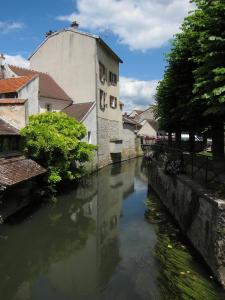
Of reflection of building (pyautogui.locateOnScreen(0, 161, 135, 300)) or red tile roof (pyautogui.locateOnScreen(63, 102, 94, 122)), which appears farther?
red tile roof (pyautogui.locateOnScreen(63, 102, 94, 122))

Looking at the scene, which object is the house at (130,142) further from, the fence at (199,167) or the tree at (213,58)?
the tree at (213,58)

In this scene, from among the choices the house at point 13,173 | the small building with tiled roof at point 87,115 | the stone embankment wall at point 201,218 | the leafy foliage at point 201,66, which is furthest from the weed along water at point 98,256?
the small building with tiled roof at point 87,115

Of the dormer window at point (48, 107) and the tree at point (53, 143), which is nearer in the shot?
the tree at point (53, 143)

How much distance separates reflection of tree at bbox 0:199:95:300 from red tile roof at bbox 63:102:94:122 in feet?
48.8

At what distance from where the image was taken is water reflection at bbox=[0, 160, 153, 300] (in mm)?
11250

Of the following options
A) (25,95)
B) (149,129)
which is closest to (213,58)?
(25,95)

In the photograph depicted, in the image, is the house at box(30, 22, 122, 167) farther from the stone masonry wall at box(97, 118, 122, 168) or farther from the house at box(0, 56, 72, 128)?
the house at box(0, 56, 72, 128)

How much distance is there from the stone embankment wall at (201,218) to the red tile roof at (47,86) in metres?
18.7

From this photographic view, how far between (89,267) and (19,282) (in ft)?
8.02

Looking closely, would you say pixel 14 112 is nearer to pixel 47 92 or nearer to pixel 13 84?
pixel 13 84

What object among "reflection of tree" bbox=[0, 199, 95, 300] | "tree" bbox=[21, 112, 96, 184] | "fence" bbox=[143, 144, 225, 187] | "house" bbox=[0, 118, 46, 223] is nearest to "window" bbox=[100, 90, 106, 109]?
"tree" bbox=[21, 112, 96, 184]

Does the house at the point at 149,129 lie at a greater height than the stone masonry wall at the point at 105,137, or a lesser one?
greater

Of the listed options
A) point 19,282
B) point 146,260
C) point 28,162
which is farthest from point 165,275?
point 28,162

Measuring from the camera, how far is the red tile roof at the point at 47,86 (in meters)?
34.3
